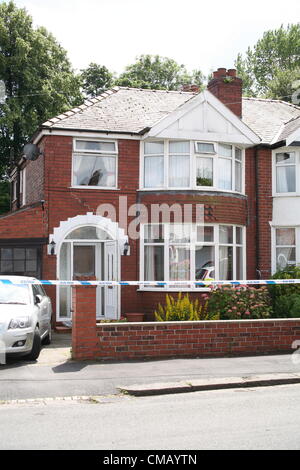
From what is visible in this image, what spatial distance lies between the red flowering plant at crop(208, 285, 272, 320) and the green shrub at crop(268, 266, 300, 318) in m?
0.85

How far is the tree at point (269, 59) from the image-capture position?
43.0 meters

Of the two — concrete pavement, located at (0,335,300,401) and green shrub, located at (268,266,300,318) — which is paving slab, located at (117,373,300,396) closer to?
concrete pavement, located at (0,335,300,401)

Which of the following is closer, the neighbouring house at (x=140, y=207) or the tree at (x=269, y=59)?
the neighbouring house at (x=140, y=207)

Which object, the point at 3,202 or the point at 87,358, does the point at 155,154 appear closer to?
the point at 87,358

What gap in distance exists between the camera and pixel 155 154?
639 inches

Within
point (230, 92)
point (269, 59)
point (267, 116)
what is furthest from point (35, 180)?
point (269, 59)

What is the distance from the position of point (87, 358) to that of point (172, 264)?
632 cm

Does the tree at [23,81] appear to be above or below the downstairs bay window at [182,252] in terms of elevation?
above

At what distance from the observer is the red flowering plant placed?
12.7 meters

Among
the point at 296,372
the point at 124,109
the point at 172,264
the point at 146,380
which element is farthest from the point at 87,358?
the point at 124,109

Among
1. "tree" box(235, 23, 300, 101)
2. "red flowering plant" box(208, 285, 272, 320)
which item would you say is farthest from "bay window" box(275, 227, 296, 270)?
"tree" box(235, 23, 300, 101)

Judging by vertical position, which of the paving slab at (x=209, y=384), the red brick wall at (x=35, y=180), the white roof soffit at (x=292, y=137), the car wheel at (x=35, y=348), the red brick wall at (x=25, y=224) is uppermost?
the white roof soffit at (x=292, y=137)

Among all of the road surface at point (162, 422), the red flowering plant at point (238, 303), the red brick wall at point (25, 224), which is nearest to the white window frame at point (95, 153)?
the red brick wall at point (25, 224)

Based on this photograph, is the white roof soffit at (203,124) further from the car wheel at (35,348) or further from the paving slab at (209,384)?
the paving slab at (209,384)
